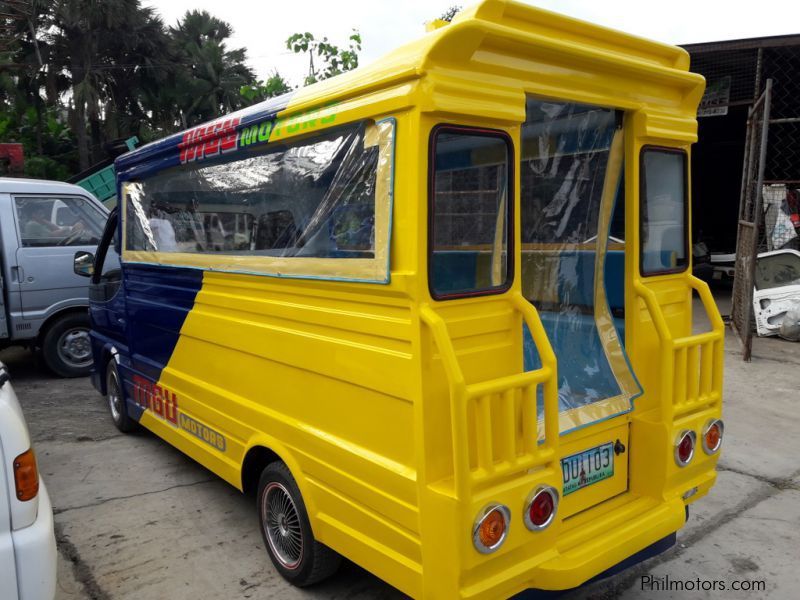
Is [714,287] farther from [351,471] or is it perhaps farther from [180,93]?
[180,93]

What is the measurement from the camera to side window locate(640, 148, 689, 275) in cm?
298

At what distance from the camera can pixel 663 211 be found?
122 inches

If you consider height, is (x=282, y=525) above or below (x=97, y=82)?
below

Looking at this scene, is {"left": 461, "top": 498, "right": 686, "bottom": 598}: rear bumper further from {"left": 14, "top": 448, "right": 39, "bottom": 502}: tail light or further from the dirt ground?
{"left": 14, "top": 448, "right": 39, "bottom": 502}: tail light

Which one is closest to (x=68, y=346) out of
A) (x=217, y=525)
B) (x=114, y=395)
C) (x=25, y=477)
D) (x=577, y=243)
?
(x=114, y=395)

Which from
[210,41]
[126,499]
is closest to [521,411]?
[126,499]

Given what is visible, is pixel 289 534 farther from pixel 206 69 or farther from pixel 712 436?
pixel 206 69

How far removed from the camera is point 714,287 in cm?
1239

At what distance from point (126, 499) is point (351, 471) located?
230 centimetres

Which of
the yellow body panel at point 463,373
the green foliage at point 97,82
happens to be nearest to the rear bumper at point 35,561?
the yellow body panel at point 463,373

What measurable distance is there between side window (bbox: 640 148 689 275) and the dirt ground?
1570mm

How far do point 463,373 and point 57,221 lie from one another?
628 cm

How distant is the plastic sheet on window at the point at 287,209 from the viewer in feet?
7.70

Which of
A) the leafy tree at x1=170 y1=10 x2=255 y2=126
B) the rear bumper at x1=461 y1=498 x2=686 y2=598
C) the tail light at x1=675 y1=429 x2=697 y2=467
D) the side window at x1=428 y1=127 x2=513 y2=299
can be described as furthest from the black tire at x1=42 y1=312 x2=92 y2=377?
the leafy tree at x1=170 y1=10 x2=255 y2=126
